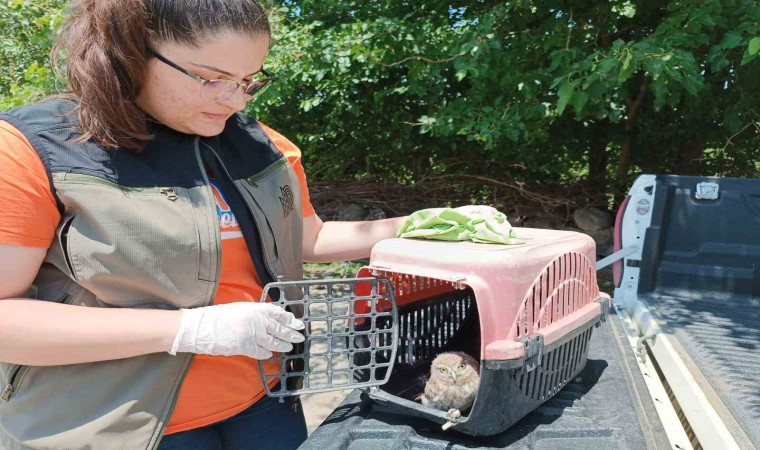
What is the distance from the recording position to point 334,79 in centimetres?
522

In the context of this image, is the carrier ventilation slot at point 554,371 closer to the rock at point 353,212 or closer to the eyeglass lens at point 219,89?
the eyeglass lens at point 219,89

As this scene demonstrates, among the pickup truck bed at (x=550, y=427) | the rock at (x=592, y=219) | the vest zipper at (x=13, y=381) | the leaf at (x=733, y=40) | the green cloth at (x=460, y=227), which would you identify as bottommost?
the rock at (x=592, y=219)

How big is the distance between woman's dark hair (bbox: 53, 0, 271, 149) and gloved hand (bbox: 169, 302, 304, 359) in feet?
1.25

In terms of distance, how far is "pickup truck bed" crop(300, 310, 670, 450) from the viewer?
1.34m

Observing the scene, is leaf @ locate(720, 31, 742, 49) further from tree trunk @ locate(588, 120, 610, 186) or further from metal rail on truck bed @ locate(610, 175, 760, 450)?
tree trunk @ locate(588, 120, 610, 186)

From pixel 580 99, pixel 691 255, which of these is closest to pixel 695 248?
pixel 691 255

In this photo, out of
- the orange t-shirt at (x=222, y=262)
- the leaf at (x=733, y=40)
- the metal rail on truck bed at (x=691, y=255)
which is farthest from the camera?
the leaf at (x=733, y=40)

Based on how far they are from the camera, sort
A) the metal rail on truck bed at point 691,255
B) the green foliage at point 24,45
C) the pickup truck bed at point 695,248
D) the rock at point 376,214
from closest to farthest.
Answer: the metal rail on truck bed at point 691,255 < the pickup truck bed at point 695,248 < the green foliage at point 24,45 < the rock at point 376,214

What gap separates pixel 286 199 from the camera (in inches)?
56.0

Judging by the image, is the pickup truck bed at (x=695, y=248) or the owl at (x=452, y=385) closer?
the owl at (x=452, y=385)

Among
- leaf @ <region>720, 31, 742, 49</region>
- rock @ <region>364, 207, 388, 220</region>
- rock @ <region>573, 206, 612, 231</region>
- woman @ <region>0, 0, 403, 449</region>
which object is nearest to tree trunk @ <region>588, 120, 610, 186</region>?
rock @ <region>573, 206, 612, 231</region>

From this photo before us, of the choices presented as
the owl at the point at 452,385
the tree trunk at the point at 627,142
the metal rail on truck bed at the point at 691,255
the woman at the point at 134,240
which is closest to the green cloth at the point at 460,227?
the owl at the point at 452,385

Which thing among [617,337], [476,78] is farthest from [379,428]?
[476,78]

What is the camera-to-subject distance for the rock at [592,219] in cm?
583
